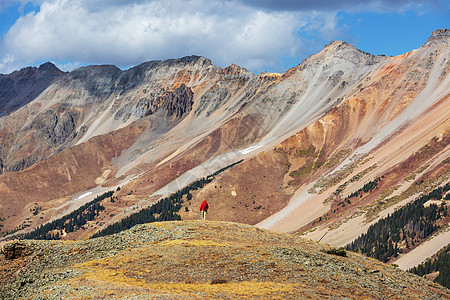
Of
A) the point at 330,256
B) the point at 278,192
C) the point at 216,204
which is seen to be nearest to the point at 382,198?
the point at 278,192

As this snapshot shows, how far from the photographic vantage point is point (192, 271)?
1144 inches

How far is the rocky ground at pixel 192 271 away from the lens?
83.7 ft

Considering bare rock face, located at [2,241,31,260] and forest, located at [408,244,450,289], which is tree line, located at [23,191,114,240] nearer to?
forest, located at [408,244,450,289]

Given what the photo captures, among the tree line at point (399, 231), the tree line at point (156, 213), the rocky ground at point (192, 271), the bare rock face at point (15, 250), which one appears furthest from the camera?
the tree line at point (156, 213)

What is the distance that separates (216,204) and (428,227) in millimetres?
70873

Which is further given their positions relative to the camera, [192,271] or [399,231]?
[399,231]

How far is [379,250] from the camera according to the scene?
104812 millimetres

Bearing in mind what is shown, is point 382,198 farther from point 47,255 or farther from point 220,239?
point 47,255

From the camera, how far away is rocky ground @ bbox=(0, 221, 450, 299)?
25500 millimetres

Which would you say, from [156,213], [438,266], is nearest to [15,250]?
[438,266]

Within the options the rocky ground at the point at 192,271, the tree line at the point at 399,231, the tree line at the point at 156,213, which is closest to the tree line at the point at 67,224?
the tree line at the point at 156,213

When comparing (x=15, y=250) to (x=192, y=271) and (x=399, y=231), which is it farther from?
(x=399, y=231)

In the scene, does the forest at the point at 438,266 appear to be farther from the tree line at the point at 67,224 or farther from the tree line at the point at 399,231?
the tree line at the point at 67,224

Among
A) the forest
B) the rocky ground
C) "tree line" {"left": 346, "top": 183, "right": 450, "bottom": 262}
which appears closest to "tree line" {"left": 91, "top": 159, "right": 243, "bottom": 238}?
"tree line" {"left": 346, "top": 183, "right": 450, "bottom": 262}
